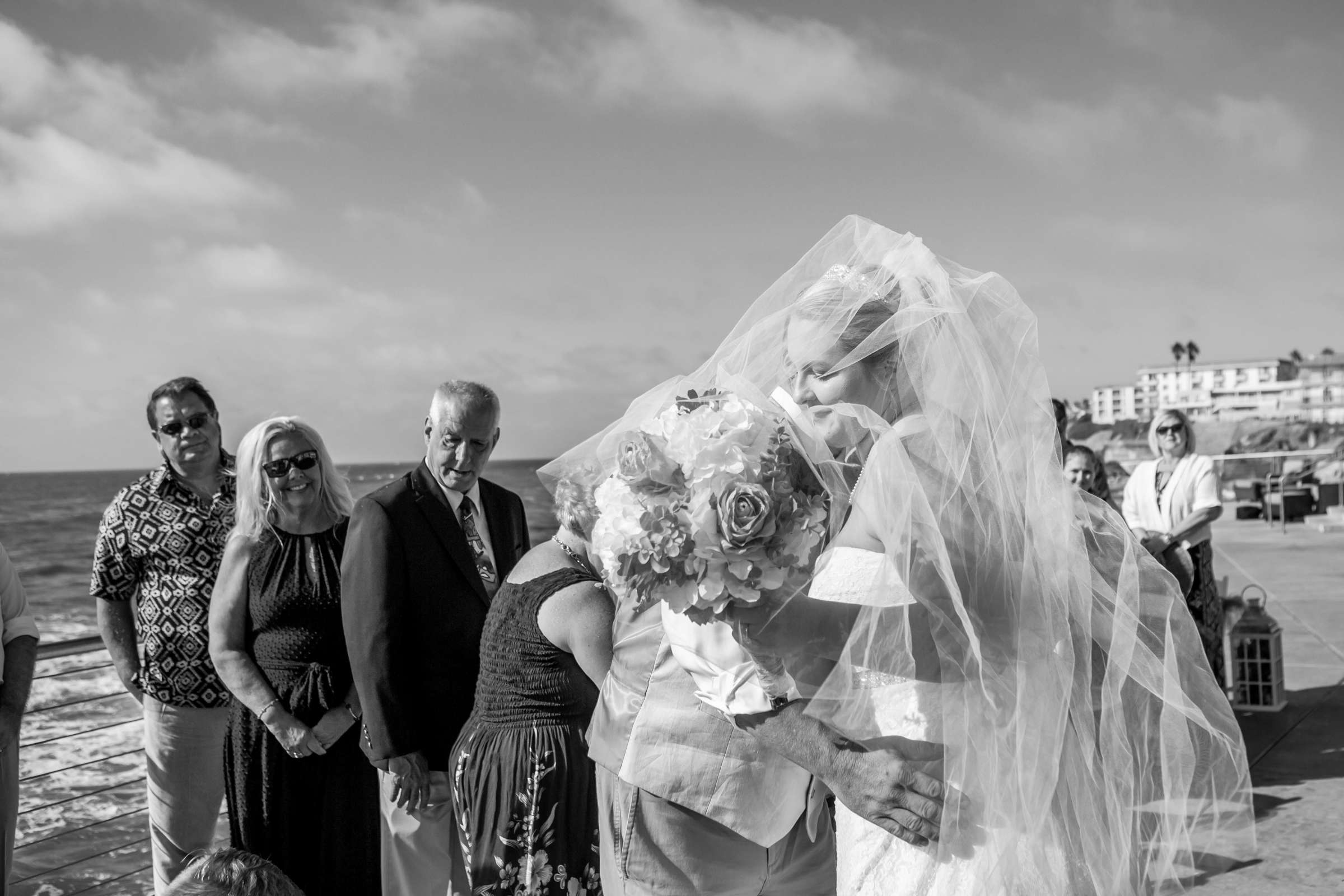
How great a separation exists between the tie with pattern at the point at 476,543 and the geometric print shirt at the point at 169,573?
3.90 feet

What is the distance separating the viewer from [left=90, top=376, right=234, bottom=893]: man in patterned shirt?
3.90 metres

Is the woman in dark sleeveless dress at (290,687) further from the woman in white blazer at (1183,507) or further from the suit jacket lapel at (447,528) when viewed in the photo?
the woman in white blazer at (1183,507)

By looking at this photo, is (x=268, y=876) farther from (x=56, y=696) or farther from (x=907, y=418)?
(x=56, y=696)

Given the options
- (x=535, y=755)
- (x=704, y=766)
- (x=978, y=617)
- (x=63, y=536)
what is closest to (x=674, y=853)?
(x=704, y=766)

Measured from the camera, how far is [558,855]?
8.64 ft

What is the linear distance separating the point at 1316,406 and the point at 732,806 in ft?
435

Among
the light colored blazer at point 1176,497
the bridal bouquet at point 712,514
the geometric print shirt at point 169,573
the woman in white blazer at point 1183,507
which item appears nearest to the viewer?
the bridal bouquet at point 712,514

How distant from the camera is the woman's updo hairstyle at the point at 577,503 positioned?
2211 mm

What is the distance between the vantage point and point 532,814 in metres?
2.61

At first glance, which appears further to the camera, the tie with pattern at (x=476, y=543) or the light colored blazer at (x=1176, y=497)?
the light colored blazer at (x=1176, y=497)

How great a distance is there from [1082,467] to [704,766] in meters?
3.64

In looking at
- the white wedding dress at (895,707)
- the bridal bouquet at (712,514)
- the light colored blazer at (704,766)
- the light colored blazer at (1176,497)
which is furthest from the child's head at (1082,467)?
the bridal bouquet at (712,514)

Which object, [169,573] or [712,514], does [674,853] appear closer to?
[712,514]

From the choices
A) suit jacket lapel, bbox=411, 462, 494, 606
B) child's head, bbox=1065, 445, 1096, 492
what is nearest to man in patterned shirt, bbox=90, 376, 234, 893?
suit jacket lapel, bbox=411, 462, 494, 606
